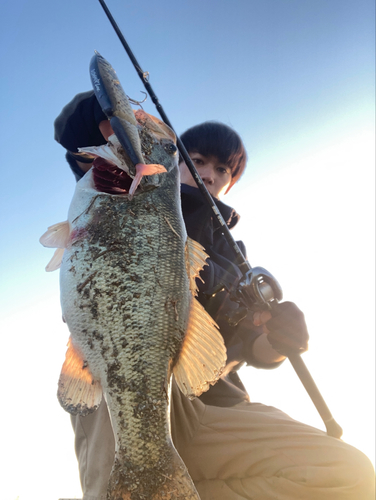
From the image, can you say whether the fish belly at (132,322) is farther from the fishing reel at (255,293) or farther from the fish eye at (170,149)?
the fishing reel at (255,293)

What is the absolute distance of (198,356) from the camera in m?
1.62

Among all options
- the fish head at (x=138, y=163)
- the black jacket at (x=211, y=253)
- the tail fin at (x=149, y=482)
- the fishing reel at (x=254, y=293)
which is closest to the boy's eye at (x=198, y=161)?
the black jacket at (x=211, y=253)

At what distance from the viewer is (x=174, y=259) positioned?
5.41 feet

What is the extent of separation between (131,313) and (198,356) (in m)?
0.43

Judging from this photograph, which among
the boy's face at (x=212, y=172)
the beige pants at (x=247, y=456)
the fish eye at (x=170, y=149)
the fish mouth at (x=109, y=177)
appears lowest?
the beige pants at (x=247, y=456)

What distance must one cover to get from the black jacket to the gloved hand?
345 mm

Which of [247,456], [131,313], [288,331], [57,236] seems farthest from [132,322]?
[288,331]

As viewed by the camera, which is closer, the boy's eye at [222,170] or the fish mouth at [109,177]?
the fish mouth at [109,177]

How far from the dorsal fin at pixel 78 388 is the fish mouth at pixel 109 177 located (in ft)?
2.65

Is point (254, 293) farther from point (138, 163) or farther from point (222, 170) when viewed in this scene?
point (222, 170)

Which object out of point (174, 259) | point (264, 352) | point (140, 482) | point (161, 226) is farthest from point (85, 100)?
point (264, 352)

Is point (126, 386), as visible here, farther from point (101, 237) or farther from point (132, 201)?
point (132, 201)

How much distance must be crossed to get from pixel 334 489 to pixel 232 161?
301cm

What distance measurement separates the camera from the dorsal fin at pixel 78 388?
139 cm
